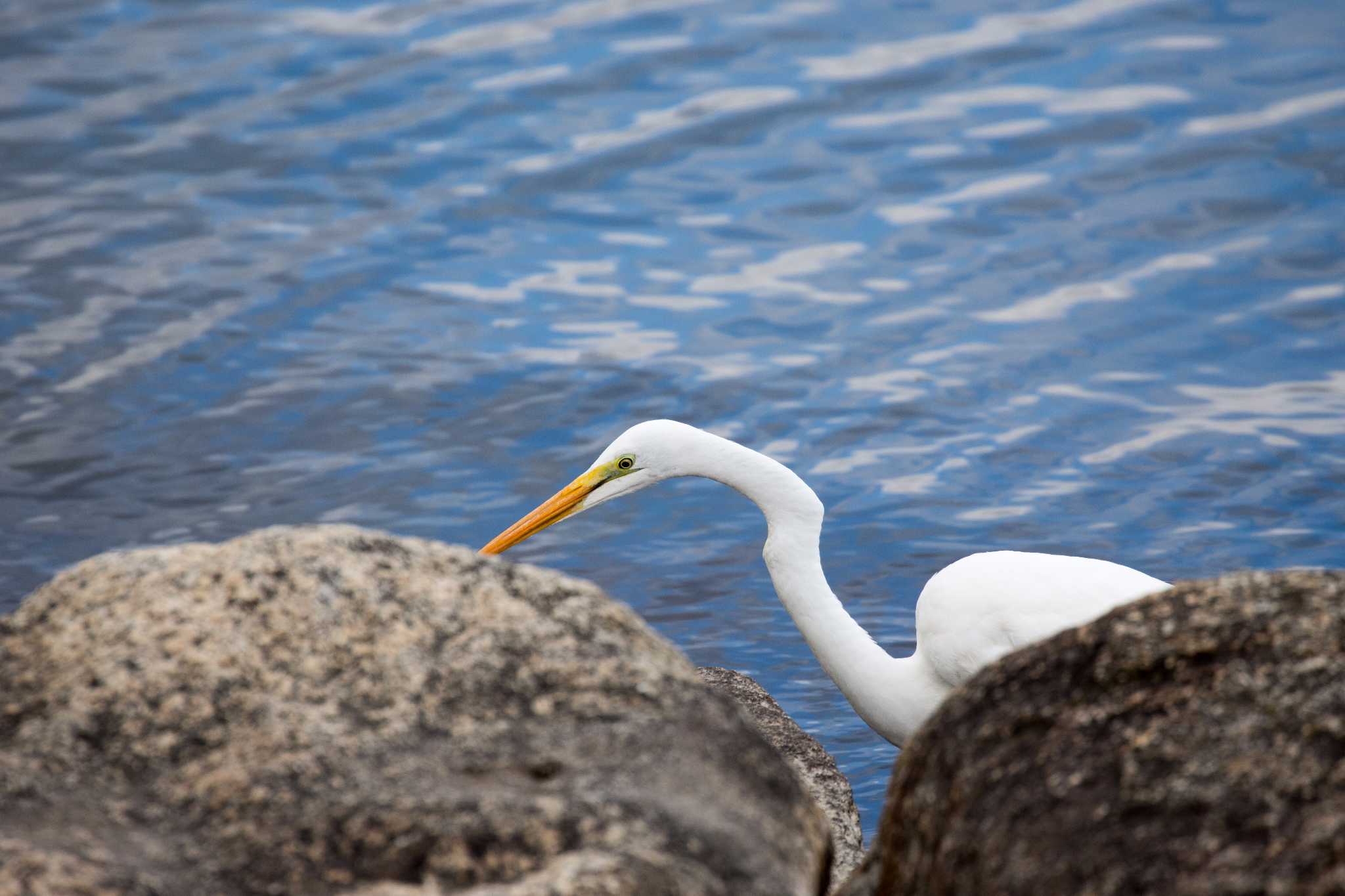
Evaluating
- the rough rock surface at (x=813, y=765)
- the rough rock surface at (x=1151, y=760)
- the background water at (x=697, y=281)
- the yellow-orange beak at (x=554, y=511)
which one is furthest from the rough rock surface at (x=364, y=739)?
the background water at (x=697, y=281)

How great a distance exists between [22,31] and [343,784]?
46.7ft

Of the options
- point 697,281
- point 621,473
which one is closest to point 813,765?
point 621,473

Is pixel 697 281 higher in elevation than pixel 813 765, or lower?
higher

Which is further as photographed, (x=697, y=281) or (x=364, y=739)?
(x=697, y=281)

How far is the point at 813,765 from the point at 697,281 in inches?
262

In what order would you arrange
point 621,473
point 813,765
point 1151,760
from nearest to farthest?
point 1151,760, point 813,765, point 621,473

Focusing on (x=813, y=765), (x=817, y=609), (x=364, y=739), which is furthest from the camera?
(x=817, y=609)

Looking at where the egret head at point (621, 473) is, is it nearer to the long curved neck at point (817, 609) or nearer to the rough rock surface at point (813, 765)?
the long curved neck at point (817, 609)

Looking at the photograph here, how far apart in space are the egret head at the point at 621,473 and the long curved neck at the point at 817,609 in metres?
0.16

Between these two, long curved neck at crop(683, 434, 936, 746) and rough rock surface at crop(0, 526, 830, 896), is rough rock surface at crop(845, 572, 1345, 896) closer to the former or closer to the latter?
rough rock surface at crop(0, 526, 830, 896)

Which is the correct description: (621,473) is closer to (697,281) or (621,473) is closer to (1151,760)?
(1151,760)

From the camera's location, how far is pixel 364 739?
2219 millimetres

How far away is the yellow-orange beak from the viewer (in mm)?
4965

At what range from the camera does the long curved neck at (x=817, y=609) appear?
4730mm
